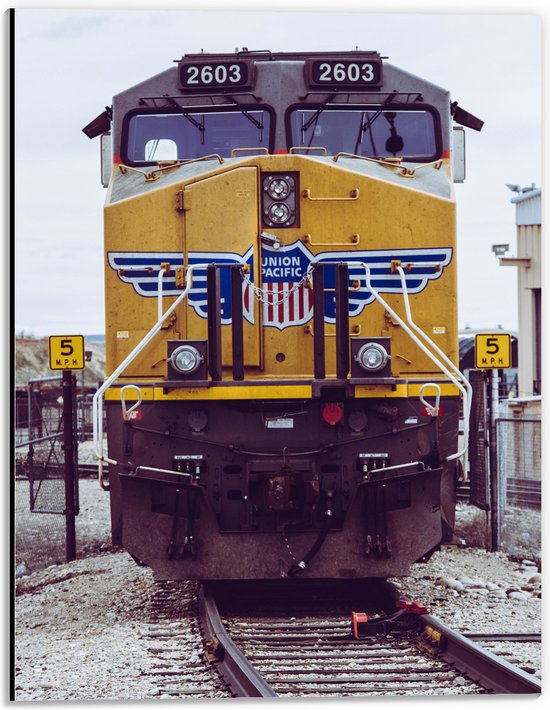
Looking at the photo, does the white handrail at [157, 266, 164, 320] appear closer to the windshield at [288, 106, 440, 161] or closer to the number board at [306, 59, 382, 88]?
the windshield at [288, 106, 440, 161]

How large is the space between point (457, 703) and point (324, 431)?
6.44 ft

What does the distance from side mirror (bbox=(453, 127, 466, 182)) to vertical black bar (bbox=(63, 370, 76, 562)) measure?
12.6 feet

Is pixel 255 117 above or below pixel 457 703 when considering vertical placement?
above

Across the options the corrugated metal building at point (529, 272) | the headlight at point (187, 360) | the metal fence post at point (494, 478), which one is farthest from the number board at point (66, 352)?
the metal fence post at point (494, 478)

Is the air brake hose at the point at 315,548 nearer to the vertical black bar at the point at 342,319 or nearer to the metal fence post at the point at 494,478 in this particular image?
the vertical black bar at the point at 342,319

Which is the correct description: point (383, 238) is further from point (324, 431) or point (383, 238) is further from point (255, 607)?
point (255, 607)

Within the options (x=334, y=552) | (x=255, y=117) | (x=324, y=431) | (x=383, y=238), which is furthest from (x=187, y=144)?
(x=334, y=552)

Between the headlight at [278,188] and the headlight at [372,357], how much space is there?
1225 millimetres

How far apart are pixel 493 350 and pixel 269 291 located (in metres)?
2.59

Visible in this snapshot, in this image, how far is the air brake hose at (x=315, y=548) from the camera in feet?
21.6

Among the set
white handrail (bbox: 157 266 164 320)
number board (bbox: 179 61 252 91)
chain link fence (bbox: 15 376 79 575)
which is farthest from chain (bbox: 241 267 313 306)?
chain link fence (bbox: 15 376 79 575)

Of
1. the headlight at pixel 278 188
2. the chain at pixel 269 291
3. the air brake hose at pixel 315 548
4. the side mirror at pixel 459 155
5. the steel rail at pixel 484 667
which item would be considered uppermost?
the side mirror at pixel 459 155

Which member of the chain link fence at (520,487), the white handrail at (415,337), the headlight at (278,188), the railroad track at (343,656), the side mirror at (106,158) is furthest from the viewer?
the chain link fence at (520,487)

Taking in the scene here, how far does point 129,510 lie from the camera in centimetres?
662
